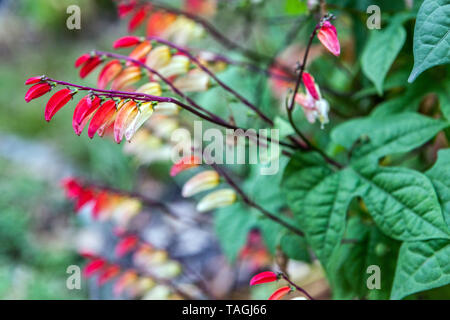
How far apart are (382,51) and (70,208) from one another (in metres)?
2.46

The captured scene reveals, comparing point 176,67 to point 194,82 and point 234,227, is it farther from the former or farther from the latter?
point 234,227

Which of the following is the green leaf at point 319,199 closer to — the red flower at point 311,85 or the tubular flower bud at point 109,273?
the red flower at point 311,85

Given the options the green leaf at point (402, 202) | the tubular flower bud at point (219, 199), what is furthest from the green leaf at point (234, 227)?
the green leaf at point (402, 202)

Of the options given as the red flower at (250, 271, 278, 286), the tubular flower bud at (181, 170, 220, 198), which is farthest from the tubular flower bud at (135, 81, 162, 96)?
the red flower at (250, 271, 278, 286)

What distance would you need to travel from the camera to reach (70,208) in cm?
279

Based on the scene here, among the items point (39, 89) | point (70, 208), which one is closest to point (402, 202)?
point (39, 89)

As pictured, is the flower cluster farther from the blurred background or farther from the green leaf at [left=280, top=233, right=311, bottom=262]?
the green leaf at [left=280, top=233, right=311, bottom=262]

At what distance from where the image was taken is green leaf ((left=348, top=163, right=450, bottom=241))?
2.13 feet

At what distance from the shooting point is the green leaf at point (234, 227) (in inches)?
43.8
